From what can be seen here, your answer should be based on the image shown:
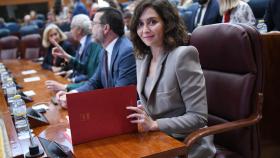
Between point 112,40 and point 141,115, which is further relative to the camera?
point 112,40

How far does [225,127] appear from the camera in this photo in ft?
4.62

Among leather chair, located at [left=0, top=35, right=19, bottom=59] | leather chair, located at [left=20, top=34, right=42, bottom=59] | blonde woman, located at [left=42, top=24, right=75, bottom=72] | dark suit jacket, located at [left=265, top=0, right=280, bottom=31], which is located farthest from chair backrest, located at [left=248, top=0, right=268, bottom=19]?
leather chair, located at [left=0, top=35, right=19, bottom=59]

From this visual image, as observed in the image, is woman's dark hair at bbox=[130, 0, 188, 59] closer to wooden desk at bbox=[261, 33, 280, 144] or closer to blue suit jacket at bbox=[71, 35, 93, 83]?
wooden desk at bbox=[261, 33, 280, 144]

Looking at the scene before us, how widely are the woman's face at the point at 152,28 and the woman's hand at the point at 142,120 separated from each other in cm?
40

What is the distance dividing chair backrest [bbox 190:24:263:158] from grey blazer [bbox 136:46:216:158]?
0.55 feet

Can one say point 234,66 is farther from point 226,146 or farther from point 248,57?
point 226,146

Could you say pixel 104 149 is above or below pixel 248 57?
below

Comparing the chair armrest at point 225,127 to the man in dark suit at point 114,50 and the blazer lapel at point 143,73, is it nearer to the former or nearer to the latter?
the blazer lapel at point 143,73

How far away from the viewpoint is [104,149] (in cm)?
112

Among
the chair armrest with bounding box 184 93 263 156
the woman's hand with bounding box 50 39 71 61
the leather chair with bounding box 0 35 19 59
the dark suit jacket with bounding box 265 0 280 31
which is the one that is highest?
the dark suit jacket with bounding box 265 0 280 31

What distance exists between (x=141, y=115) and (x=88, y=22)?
7.62 feet

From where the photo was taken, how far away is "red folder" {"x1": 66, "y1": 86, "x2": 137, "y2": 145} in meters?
1.10

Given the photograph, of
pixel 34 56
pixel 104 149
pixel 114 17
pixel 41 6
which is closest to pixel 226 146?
pixel 104 149

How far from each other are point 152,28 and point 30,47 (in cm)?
486
